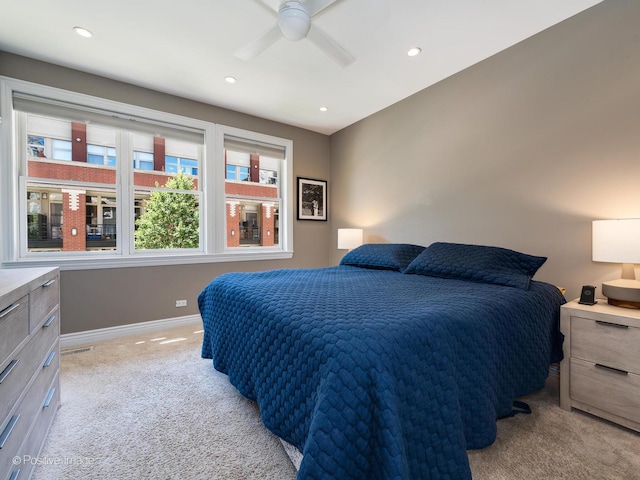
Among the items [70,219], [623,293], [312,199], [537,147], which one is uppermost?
[537,147]

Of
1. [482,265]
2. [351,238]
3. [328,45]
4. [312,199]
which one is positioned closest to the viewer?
[328,45]

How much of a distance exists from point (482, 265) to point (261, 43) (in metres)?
2.17

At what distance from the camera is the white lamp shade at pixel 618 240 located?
1.54 meters

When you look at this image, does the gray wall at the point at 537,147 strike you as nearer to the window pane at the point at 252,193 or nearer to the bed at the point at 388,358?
the bed at the point at 388,358

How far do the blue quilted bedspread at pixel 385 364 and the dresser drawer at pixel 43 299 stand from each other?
86cm

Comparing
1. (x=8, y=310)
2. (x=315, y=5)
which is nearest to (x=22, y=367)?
(x=8, y=310)

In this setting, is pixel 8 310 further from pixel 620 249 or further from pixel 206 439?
pixel 620 249

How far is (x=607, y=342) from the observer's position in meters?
1.54

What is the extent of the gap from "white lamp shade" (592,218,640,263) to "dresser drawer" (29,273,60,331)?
291cm

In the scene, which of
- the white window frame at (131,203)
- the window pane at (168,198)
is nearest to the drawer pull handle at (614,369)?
the white window frame at (131,203)

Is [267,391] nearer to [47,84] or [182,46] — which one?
[182,46]

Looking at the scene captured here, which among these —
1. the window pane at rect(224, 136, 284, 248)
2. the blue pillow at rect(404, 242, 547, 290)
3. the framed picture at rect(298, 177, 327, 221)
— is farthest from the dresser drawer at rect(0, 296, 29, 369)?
the framed picture at rect(298, 177, 327, 221)

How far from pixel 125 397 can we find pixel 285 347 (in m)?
1.40

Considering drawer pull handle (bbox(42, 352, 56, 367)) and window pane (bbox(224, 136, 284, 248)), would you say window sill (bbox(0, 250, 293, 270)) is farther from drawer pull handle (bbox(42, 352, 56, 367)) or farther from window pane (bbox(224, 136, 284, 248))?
drawer pull handle (bbox(42, 352, 56, 367))
